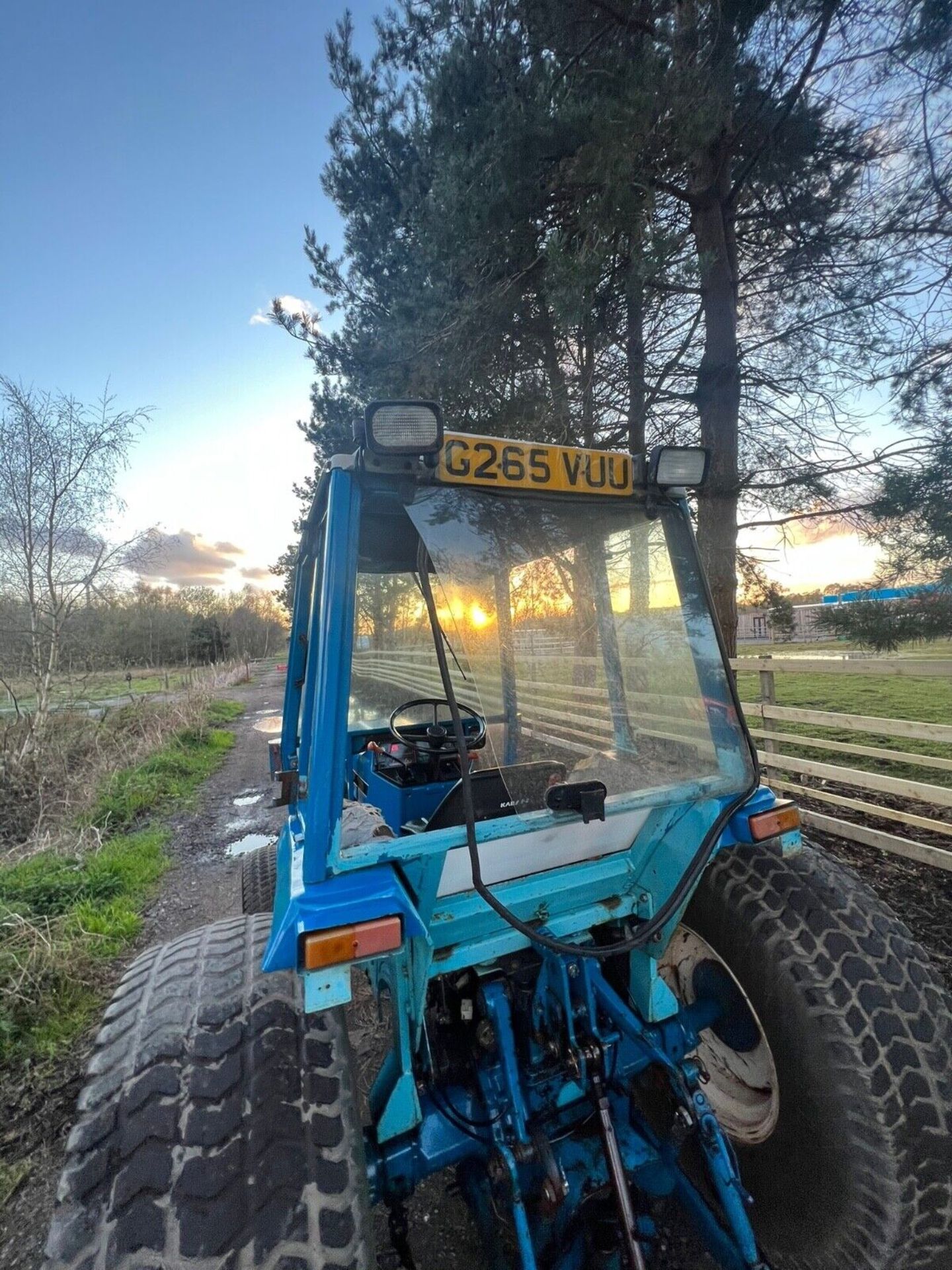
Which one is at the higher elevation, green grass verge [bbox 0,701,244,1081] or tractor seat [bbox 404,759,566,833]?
tractor seat [bbox 404,759,566,833]

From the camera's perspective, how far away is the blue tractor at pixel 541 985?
1219 mm

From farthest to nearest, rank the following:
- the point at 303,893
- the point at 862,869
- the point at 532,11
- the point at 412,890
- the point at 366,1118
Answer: the point at 532,11
the point at 862,869
the point at 366,1118
the point at 412,890
the point at 303,893

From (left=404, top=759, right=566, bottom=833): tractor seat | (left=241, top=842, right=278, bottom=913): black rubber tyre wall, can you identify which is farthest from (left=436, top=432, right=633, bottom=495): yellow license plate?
(left=241, top=842, right=278, bottom=913): black rubber tyre wall

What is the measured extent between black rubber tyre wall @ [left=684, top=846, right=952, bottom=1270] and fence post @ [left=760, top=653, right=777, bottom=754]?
3.54 m

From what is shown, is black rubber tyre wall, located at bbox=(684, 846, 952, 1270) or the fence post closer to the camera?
black rubber tyre wall, located at bbox=(684, 846, 952, 1270)

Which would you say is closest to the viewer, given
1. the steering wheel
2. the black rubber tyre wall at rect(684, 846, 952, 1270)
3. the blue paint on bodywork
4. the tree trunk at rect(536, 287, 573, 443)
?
the blue paint on bodywork

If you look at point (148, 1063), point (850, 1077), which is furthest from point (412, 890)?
point (850, 1077)

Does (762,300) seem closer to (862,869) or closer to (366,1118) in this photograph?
(862,869)

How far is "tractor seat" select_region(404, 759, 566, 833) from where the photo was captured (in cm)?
159

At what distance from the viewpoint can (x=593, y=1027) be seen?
1698 millimetres

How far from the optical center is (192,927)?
14.1 ft

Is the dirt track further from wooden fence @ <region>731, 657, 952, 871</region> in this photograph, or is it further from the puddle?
wooden fence @ <region>731, 657, 952, 871</region>

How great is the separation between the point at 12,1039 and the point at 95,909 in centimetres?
141

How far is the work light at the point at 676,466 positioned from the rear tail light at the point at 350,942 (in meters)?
1.40
